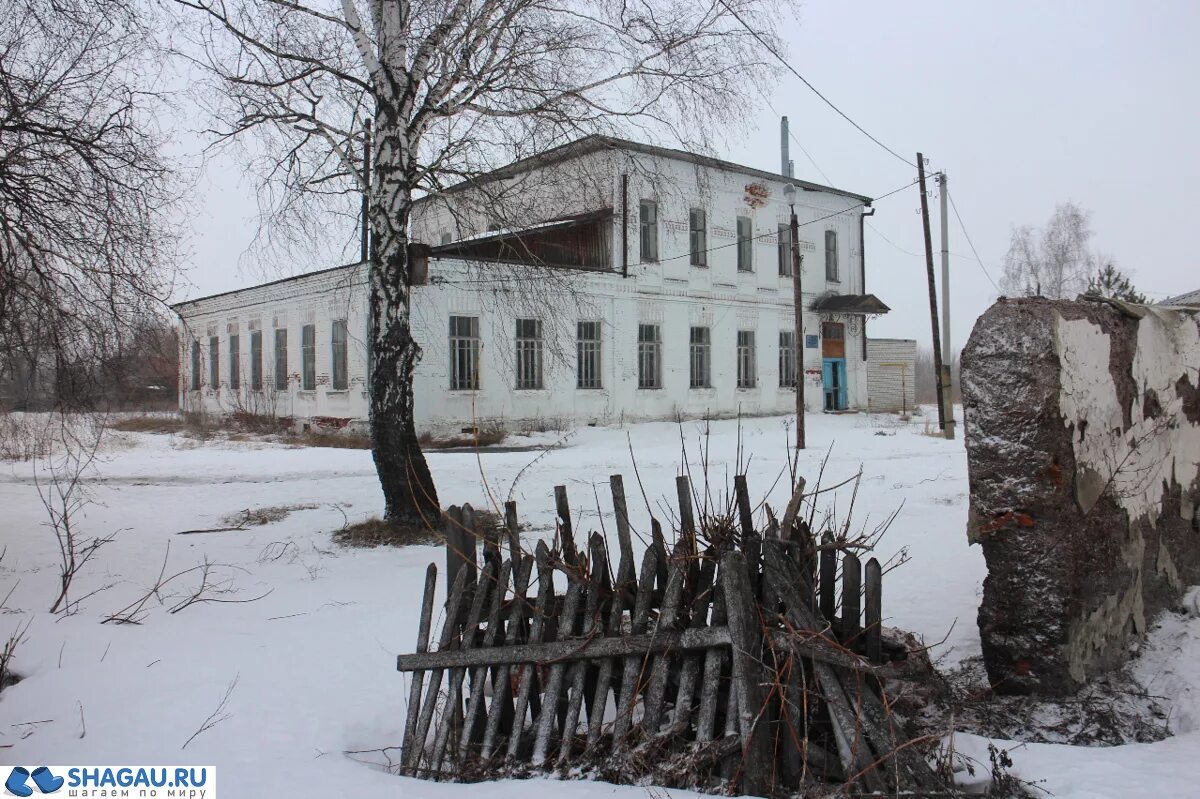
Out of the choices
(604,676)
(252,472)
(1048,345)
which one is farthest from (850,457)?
(604,676)

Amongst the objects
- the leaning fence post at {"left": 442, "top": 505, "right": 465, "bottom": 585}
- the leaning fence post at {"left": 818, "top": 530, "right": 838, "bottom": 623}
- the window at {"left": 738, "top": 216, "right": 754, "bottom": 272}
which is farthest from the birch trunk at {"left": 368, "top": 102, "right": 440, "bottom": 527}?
the window at {"left": 738, "top": 216, "right": 754, "bottom": 272}

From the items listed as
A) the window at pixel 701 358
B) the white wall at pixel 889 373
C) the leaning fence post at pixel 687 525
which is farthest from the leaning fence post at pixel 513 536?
the white wall at pixel 889 373

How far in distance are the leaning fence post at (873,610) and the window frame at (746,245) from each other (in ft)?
74.8

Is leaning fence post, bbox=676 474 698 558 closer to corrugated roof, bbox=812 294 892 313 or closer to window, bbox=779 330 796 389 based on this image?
window, bbox=779 330 796 389

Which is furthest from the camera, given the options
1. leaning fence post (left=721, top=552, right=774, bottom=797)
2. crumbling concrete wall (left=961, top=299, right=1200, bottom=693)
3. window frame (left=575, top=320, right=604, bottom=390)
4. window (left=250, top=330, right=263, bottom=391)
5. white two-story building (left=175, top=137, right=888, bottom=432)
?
window (left=250, top=330, right=263, bottom=391)

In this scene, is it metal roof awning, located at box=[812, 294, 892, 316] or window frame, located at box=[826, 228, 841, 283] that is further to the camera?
window frame, located at box=[826, 228, 841, 283]

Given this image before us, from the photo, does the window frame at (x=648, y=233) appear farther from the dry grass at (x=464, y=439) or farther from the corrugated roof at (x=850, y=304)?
the dry grass at (x=464, y=439)

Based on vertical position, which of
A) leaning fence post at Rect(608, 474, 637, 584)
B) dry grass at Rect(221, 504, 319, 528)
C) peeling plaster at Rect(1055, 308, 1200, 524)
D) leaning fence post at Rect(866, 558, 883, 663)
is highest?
peeling plaster at Rect(1055, 308, 1200, 524)

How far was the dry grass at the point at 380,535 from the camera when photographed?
9.00m

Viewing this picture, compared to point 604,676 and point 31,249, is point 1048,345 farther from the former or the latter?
point 31,249

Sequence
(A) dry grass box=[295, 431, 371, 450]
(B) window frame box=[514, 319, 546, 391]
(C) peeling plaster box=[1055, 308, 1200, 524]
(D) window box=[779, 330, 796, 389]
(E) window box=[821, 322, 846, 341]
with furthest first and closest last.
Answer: (E) window box=[821, 322, 846, 341], (D) window box=[779, 330, 796, 389], (B) window frame box=[514, 319, 546, 391], (A) dry grass box=[295, 431, 371, 450], (C) peeling plaster box=[1055, 308, 1200, 524]

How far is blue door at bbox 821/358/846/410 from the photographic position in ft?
91.5

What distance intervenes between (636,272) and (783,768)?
20.4 metres

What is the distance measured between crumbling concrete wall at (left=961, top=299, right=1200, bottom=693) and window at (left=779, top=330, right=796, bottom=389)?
72.5ft
